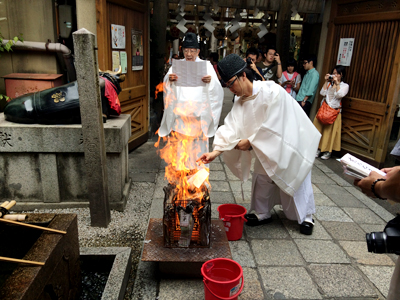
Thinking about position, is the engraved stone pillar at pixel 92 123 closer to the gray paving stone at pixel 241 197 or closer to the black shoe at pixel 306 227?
the gray paving stone at pixel 241 197

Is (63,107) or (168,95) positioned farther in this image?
(168,95)

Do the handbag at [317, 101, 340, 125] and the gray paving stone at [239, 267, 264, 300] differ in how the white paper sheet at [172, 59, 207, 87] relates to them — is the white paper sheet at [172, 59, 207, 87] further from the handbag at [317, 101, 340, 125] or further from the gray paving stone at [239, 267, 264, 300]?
the handbag at [317, 101, 340, 125]

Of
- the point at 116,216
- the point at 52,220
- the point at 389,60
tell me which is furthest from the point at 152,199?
the point at 389,60

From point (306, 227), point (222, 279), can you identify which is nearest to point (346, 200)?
point (306, 227)

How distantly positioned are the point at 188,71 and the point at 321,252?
3.37 meters

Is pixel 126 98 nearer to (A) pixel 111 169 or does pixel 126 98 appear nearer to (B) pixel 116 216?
(A) pixel 111 169

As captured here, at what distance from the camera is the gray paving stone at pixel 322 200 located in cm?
539

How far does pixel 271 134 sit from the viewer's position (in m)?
3.84

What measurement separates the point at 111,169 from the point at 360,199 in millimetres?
4468

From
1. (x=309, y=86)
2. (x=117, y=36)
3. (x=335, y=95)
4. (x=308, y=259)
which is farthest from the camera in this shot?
(x=309, y=86)

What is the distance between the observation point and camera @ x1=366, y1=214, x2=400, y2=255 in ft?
6.63

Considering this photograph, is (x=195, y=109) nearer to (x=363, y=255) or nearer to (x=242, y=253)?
(x=242, y=253)

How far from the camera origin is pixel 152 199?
5.33m

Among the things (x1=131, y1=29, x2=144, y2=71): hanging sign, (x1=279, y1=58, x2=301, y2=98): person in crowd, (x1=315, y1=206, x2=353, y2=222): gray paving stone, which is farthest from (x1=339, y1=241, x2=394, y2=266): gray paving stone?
(x1=131, y1=29, x2=144, y2=71): hanging sign
